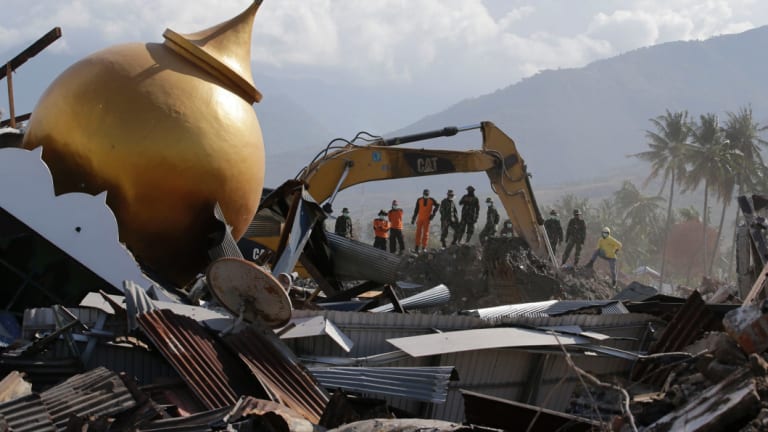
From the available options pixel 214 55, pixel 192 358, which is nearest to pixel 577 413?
pixel 192 358

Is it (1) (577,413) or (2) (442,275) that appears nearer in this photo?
(1) (577,413)

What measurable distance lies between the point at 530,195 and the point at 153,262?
11367 mm

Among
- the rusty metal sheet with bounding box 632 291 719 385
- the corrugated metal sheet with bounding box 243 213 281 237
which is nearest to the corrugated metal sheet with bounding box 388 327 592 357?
the rusty metal sheet with bounding box 632 291 719 385

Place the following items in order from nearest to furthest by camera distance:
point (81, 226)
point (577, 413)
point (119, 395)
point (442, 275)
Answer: point (119, 395)
point (577, 413)
point (81, 226)
point (442, 275)

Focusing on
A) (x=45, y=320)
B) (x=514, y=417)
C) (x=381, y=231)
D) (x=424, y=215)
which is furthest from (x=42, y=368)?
(x=424, y=215)

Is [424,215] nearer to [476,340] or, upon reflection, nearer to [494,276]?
[494,276]

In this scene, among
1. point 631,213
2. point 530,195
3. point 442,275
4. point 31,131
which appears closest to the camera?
point 31,131

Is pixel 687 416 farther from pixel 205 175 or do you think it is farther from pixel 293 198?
pixel 293 198

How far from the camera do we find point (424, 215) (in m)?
24.9

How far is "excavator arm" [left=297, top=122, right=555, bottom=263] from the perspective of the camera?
18.3 metres

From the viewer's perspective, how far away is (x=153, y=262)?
10812 mm

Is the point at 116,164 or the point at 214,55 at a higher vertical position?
the point at 214,55

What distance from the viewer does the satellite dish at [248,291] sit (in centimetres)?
847

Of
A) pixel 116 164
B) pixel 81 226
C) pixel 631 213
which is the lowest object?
pixel 631 213
